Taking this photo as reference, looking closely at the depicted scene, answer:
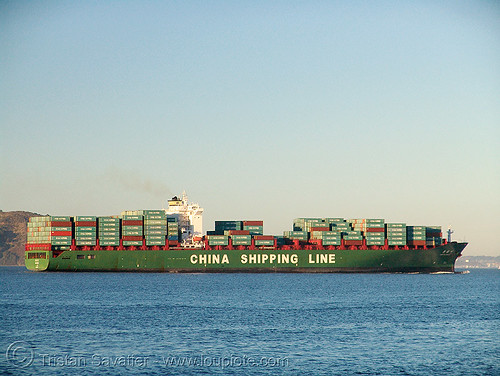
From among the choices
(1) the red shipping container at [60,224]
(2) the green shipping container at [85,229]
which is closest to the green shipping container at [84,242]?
(2) the green shipping container at [85,229]

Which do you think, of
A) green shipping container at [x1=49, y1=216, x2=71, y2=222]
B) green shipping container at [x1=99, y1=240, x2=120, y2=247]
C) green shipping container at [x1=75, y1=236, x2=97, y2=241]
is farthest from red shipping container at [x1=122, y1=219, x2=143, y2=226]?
green shipping container at [x1=49, y1=216, x2=71, y2=222]

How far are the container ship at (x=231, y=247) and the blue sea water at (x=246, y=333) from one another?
30.7 m

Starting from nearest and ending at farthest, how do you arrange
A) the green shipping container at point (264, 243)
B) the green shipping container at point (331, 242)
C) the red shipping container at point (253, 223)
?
the green shipping container at point (264, 243) < the green shipping container at point (331, 242) < the red shipping container at point (253, 223)

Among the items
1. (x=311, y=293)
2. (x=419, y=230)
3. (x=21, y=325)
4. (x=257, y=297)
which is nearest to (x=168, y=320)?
(x=21, y=325)

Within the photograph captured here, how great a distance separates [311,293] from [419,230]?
41.2 m

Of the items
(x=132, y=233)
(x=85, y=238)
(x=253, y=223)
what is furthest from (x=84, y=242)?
(x=253, y=223)

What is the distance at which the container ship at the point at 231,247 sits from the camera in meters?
100

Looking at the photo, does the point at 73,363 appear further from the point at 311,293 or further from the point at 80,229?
the point at 80,229

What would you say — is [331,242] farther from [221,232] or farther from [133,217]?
[133,217]

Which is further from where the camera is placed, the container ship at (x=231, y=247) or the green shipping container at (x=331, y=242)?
the green shipping container at (x=331, y=242)

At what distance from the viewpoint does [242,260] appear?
10144cm

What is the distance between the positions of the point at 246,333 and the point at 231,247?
60.2 meters

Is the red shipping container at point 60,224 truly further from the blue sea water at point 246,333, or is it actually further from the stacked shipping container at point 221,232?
the blue sea water at point 246,333

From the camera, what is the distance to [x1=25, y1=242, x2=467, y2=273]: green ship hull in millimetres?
100375
